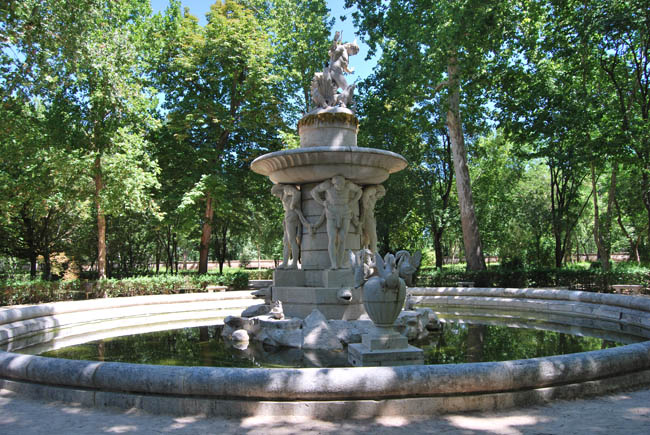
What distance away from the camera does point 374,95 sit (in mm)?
23781

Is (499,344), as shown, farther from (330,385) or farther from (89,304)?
(89,304)

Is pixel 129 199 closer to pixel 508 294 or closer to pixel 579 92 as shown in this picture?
pixel 508 294

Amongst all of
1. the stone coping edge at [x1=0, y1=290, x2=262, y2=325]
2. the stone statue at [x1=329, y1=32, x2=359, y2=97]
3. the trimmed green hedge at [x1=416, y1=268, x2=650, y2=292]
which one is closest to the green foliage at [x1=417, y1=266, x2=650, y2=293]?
the trimmed green hedge at [x1=416, y1=268, x2=650, y2=292]

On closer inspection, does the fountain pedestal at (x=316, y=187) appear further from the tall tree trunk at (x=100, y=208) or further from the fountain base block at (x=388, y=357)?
the tall tree trunk at (x=100, y=208)

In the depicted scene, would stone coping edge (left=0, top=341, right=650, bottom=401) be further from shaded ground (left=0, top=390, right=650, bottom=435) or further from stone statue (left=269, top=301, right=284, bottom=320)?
stone statue (left=269, top=301, right=284, bottom=320)

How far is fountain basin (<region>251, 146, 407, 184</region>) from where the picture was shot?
922 cm

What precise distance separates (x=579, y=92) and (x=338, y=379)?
19.3 meters

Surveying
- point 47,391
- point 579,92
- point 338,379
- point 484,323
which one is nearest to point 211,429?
point 338,379

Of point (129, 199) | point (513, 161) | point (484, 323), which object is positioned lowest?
point (484, 323)

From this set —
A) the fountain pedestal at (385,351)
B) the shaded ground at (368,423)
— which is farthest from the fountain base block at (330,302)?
the shaded ground at (368,423)

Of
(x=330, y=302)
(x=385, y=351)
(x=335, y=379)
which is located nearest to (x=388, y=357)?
(x=385, y=351)

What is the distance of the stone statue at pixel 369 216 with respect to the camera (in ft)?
34.7

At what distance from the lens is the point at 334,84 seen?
1125 centimetres

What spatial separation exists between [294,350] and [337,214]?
3.05 meters
